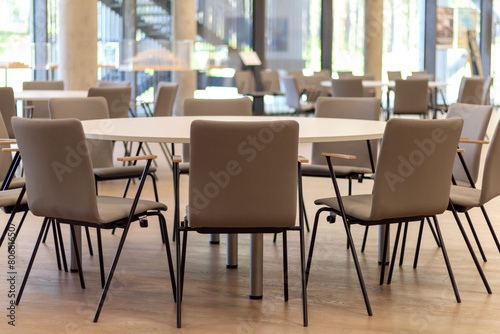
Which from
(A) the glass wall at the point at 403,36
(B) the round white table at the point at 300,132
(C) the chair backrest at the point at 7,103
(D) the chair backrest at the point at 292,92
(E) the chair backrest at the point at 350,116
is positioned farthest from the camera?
(A) the glass wall at the point at 403,36

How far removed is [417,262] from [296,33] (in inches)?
411

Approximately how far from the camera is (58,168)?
296 centimetres

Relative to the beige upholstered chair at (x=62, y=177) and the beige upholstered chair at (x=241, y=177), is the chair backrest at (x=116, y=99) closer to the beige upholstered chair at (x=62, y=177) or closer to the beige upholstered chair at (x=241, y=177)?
the beige upholstered chair at (x=62, y=177)

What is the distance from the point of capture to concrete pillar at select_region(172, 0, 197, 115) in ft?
38.3

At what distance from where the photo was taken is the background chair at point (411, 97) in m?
9.16

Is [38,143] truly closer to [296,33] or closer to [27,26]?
[27,26]

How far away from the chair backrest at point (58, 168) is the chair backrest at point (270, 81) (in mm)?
8281

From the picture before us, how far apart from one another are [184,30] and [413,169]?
9072 mm

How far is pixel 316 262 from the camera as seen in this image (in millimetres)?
3920

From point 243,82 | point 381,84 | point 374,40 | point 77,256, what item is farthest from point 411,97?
point 77,256

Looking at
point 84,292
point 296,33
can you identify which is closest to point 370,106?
point 84,292

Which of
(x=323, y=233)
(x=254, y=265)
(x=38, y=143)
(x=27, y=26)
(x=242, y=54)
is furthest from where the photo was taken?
(x=242, y=54)

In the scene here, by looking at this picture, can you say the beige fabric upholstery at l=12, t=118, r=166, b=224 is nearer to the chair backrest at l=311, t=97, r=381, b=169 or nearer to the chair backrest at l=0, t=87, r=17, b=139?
the chair backrest at l=311, t=97, r=381, b=169

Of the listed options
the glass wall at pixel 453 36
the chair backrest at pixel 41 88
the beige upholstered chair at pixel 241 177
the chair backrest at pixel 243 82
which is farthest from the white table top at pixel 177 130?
the glass wall at pixel 453 36
